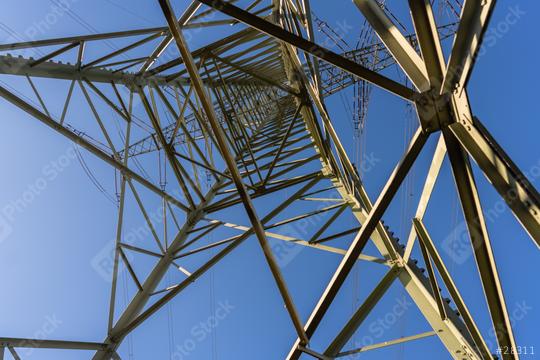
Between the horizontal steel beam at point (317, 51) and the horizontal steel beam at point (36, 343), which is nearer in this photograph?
the horizontal steel beam at point (317, 51)

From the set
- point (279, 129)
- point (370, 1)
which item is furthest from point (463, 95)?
point (279, 129)

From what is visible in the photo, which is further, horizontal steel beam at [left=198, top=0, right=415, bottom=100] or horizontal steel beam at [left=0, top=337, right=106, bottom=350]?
horizontal steel beam at [left=0, top=337, right=106, bottom=350]

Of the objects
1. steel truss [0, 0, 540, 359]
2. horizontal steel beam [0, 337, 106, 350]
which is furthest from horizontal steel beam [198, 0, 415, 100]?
horizontal steel beam [0, 337, 106, 350]

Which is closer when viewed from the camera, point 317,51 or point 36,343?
point 317,51

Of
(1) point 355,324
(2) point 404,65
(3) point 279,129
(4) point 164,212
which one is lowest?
Answer: (1) point 355,324

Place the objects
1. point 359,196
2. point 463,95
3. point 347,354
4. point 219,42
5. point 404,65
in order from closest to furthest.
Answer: point 463,95
point 404,65
point 347,354
point 359,196
point 219,42

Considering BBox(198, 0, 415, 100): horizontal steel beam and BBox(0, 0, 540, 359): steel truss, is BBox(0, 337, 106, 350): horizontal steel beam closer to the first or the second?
BBox(0, 0, 540, 359): steel truss

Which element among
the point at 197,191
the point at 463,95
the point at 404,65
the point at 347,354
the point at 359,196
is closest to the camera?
the point at 463,95

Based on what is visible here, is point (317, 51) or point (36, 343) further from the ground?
point (317, 51)

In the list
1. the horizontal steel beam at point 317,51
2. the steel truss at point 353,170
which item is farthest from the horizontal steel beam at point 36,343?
the horizontal steel beam at point 317,51

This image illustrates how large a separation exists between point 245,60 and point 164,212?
5.31 metres

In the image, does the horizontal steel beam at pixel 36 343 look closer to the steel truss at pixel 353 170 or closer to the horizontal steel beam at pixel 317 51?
the steel truss at pixel 353 170

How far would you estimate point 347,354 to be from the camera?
3752 mm

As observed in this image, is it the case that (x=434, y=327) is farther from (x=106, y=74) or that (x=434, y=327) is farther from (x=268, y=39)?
(x=268, y=39)
